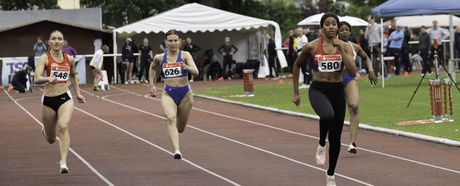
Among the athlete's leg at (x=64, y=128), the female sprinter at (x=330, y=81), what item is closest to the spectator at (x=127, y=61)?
the athlete's leg at (x=64, y=128)

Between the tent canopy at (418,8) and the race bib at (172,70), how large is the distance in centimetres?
1585

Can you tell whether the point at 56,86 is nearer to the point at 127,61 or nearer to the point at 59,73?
the point at 59,73

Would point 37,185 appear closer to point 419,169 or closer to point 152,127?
point 419,169

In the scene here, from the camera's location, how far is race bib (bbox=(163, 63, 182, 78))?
14.1 meters

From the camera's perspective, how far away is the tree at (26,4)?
197ft

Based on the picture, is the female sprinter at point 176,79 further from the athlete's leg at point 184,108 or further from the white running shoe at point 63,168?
the white running shoe at point 63,168

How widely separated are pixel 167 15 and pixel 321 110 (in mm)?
32134

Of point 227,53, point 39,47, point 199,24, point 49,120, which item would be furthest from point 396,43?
point 49,120

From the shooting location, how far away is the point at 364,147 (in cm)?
1563

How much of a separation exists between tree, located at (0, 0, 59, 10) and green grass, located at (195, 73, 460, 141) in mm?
27629

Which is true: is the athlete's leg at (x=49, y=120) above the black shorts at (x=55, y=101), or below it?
below

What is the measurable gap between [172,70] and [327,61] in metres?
3.48

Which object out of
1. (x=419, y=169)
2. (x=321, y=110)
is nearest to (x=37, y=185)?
(x=321, y=110)

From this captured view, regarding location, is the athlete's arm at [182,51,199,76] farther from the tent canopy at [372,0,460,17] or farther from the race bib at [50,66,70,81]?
the tent canopy at [372,0,460,17]
